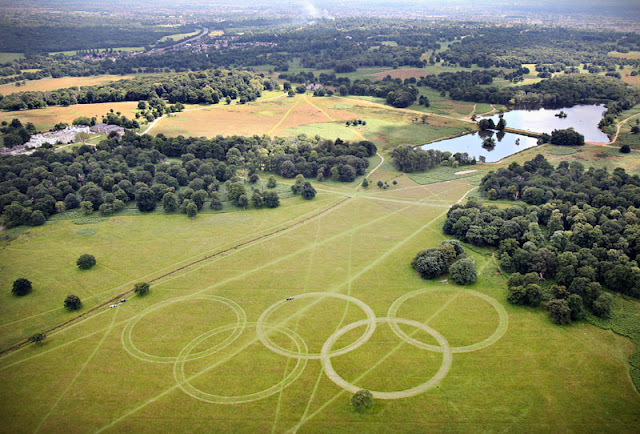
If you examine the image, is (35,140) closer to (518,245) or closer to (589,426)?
(518,245)

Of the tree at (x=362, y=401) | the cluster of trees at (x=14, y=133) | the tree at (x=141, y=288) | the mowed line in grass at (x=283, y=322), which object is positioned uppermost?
the cluster of trees at (x=14, y=133)

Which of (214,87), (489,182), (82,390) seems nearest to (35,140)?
(214,87)

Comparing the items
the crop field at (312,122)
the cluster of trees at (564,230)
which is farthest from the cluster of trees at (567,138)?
the crop field at (312,122)

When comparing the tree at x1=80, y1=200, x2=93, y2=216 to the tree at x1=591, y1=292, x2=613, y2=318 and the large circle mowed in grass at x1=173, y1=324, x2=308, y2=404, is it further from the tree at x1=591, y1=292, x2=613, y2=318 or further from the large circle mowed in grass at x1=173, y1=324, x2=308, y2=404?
the tree at x1=591, y1=292, x2=613, y2=318

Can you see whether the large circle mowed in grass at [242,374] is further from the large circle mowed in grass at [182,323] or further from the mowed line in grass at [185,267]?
the mowed line in grass at [185,267]

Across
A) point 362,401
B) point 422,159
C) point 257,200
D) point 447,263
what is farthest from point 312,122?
point 362,401

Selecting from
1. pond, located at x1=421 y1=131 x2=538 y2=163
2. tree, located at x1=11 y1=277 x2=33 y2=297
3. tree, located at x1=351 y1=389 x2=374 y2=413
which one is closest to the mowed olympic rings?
tree, located at x1=351 y1=389 x2=374 y2=413

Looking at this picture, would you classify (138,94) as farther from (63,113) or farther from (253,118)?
(253,118)
